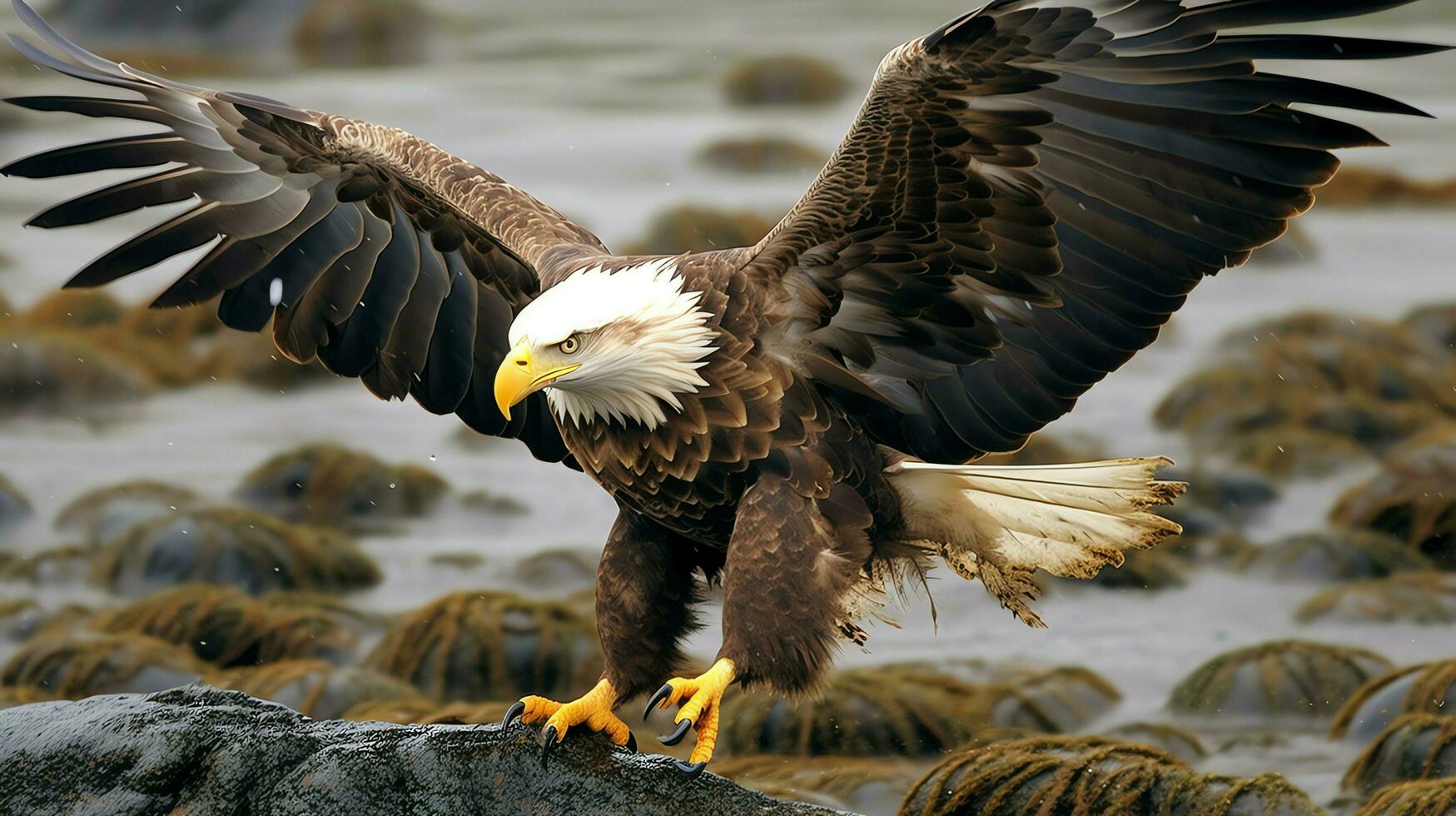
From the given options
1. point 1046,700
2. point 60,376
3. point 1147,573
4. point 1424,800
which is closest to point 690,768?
point 1424,800

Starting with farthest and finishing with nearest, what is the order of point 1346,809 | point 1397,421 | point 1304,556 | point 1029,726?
point 1397,421, point 1304,556, point 1029,726, point 1346,809

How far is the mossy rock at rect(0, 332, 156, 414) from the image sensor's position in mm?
15297

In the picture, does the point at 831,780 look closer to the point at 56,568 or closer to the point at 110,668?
the point at 110,668

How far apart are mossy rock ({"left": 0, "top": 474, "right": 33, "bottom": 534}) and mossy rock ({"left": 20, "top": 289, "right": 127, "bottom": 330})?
6.01 feet

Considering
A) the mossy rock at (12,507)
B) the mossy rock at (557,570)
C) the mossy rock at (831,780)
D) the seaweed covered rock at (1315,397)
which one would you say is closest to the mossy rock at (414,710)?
the mossy rock at (831,780)

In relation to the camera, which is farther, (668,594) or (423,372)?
(423,372)

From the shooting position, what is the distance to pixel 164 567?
1066 centimetres

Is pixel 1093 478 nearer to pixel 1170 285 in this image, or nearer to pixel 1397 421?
pixel 1170 285

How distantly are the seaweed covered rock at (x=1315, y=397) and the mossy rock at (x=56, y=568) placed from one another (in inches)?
348

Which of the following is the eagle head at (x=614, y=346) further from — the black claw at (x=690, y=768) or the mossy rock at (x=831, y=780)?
the mossy rock at (x=831, y=780)

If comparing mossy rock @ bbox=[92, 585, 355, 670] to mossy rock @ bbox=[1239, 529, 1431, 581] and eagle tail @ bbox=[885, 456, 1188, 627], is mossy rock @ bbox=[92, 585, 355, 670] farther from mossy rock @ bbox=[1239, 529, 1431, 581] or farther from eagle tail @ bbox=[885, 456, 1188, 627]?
mossy rock @ bbox=[1239, 529, 1431, 581]

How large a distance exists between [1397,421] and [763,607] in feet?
36.5

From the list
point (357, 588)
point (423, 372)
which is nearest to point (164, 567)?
Answer: point (357, 588)

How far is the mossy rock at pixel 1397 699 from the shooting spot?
23.2 ft
